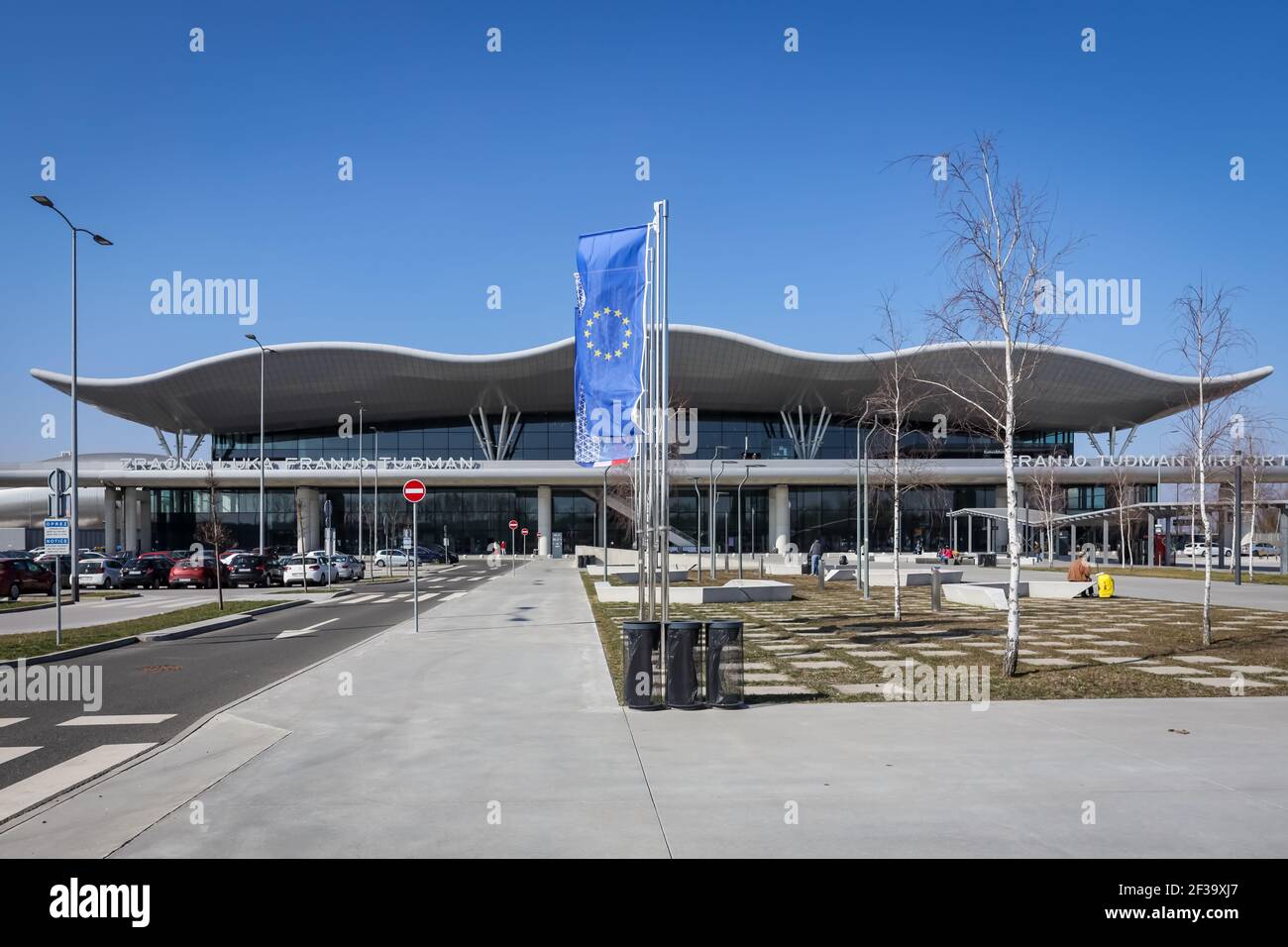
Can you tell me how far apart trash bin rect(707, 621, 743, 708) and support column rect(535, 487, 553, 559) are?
6790cm

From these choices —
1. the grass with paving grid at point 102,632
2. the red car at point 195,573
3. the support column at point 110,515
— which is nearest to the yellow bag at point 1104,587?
the grass with paving grid at point 102,632

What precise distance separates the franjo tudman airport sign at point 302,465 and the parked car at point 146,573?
31.1 m

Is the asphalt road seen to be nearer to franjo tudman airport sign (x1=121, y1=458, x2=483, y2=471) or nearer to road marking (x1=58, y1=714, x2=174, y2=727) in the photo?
road marking (x1=58, y1=714, x2=174, y2=727)

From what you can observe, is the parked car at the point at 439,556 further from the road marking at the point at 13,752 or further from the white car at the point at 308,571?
the road marking at the point at 13,752

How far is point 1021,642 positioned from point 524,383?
64.6m

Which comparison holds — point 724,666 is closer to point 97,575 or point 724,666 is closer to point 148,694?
point 148,694

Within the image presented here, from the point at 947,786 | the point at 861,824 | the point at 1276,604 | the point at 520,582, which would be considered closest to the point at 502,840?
the point at 861,824

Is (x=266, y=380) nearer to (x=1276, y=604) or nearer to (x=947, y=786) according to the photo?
(x=1276, y=604)

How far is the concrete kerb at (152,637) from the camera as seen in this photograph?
14852 millimetres

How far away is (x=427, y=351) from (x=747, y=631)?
201 ft

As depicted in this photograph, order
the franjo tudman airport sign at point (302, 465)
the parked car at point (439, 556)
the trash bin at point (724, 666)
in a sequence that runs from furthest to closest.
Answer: the franjo tudman airport sign at point (302, 465), the parked car at point (439, 556), the trash bin at point (724, 666)

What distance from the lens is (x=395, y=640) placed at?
17531 millimetres

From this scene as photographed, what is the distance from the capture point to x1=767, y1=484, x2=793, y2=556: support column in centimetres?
7756

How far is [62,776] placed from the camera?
300 inches
